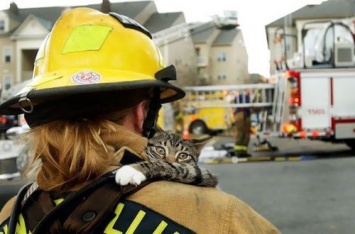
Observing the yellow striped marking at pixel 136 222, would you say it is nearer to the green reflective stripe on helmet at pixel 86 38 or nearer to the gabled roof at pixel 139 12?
the green reflective stripe on helmet at pixel 86 38

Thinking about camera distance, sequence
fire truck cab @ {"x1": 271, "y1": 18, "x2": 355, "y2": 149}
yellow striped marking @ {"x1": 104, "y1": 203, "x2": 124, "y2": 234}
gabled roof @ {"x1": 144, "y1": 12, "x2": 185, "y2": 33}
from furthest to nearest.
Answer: gabled roof @ {"x1": 144, "y1": 12, "x2": 185, "y2": 33} → fire truck cab @ {"x1": 271, "y1": 18, "x2": 355, "y2": 149} → yellow striped marking @ {"x1": 104, "y1": 203, "x2": 124, "y2": 234}

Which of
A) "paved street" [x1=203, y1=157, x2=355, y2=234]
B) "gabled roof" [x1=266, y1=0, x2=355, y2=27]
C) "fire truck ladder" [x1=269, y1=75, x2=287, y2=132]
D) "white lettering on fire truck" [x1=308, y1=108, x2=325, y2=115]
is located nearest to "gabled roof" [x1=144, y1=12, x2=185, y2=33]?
"gabled roof" [x1=266, y1=0, x2=355, y2=27]

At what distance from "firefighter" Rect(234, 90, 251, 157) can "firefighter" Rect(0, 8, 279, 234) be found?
557 inches

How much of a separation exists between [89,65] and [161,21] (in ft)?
94.2

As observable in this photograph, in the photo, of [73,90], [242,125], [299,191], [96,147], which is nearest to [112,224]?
[96,147]

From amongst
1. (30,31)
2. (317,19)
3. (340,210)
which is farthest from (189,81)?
(340,210)

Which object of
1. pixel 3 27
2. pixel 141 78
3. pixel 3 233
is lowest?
pixel 3 233

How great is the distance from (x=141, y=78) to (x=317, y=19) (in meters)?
16.5

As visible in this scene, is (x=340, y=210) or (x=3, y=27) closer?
(x=340, y=210)

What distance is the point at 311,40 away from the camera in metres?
16.6

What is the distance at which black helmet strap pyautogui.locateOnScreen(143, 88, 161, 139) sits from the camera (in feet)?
5.51

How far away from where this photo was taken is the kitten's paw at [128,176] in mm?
1380

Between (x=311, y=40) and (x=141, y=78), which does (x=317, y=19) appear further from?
(x=141, y=78)

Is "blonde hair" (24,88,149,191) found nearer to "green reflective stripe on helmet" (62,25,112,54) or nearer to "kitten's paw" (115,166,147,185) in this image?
"kitten's paw" (115,166,147,185)
